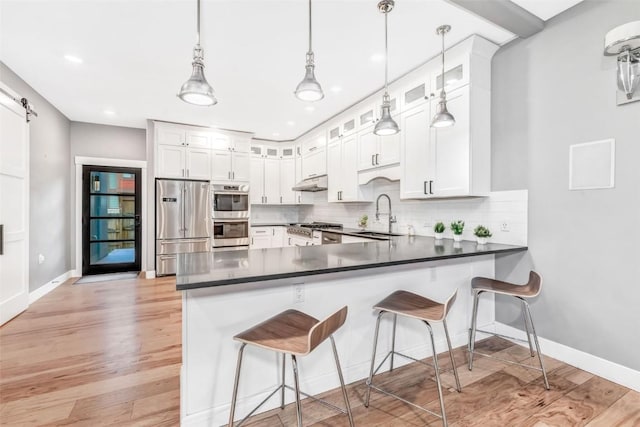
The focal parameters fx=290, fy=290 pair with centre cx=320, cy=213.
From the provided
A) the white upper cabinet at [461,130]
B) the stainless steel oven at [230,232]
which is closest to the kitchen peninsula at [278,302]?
the white upper cabinet at [461,130]

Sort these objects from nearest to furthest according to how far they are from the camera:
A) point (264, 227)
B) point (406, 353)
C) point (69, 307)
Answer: point (406, 353) → point (69, 307) → point (264, 227)

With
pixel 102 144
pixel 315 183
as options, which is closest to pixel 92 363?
pixel 315 183

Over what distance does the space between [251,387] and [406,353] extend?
123 cm

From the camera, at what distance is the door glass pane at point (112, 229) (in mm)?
5352

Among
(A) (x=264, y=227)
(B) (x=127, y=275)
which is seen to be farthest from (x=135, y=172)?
(A) (x=264, y=227)

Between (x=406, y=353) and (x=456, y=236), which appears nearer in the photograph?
(x=406, y=353)

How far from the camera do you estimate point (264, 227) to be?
6.03m

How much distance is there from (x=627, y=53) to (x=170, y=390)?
12.4 ft

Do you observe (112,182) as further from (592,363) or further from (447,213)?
(592,363)

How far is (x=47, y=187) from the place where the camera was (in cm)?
428

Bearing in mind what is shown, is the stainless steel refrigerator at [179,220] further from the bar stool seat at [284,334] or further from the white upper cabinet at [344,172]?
the bar stool seat at [284,334]

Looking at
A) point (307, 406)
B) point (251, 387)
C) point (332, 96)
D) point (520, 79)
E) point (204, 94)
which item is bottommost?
point (307, 406)

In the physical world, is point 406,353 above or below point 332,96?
below

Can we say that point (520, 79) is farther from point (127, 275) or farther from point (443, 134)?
point (127, 275)
